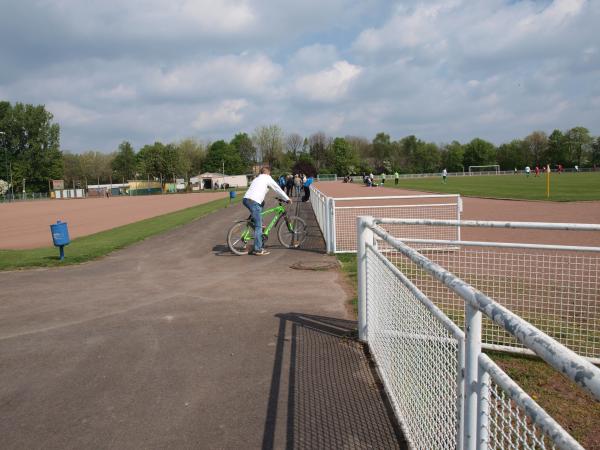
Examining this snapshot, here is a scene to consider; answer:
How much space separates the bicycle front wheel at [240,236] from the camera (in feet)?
35.4

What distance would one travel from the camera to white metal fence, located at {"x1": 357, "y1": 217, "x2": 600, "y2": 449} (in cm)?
135

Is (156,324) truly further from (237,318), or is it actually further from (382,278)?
(382,278)

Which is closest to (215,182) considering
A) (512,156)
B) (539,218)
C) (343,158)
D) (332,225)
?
(343,158)

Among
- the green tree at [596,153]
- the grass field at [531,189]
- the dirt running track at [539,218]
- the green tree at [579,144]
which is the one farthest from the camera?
the green tree at [579,144]

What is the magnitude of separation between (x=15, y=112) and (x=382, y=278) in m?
112

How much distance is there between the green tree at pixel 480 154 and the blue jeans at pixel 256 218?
121158 mm

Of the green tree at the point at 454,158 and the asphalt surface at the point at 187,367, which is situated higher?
the green tree at the point at 454,158

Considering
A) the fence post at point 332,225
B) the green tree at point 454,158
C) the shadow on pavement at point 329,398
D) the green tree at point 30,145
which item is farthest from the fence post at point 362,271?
the green tree at point 454,158

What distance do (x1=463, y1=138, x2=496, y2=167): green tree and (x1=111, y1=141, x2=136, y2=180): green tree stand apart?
9033 centimetres

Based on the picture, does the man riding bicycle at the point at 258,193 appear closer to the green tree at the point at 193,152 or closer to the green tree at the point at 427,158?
the green tree at the point at 193,152

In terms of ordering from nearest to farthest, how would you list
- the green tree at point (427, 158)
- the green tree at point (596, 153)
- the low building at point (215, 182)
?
the low building at point (215, 182) → the green tree at point (596, 153) → the green tree at point (427, 158)

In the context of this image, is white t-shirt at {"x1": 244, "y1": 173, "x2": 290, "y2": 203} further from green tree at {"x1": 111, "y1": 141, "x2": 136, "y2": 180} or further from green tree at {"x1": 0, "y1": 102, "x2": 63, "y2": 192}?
green tree at {"x1": 111, "y1": 141, "x2": 136, "y2": 180}

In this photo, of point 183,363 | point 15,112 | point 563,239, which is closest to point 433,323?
point 183,363

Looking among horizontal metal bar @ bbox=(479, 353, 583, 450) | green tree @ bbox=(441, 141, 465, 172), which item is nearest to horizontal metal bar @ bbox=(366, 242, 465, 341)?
horizontal metal bar @ bbox=(479, 353, 583, 450)
